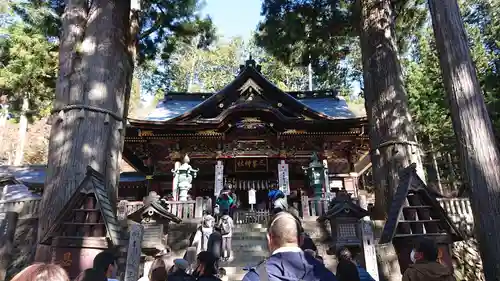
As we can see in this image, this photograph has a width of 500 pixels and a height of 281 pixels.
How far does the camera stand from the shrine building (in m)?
12.2

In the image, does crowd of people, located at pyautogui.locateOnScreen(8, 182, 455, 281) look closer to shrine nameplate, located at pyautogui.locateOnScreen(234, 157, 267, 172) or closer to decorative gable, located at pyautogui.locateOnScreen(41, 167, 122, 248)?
decorative gable, located at pyautogui.locateOnScreen(41, 167, 122, 248)

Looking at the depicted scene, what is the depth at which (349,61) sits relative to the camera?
2584 centimetres

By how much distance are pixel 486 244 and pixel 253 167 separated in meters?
10.00

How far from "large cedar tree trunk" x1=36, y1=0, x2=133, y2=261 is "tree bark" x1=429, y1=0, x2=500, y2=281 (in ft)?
17.2

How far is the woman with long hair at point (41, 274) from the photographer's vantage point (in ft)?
4.56

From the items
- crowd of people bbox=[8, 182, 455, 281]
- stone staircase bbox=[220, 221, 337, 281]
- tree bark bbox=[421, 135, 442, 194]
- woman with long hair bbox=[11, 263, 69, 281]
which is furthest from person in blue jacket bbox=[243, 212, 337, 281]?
tree bark bbox=[421, 135, 442, 194]

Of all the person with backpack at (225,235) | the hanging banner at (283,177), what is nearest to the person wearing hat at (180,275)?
the person with backpack at (225,235)

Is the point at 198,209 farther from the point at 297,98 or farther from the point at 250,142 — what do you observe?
the point at 297,98

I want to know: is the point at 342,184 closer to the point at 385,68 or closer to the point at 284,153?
the point at 284,153

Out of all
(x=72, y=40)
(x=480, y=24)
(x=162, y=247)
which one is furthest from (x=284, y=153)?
(x=480, y=24)

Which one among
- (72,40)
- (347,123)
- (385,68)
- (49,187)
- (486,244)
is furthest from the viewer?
(347,123)

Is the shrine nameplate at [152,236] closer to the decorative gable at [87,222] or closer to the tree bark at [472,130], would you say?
the decorative gable at [87,222]

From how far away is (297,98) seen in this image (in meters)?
17.3

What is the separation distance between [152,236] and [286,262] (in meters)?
4.78
